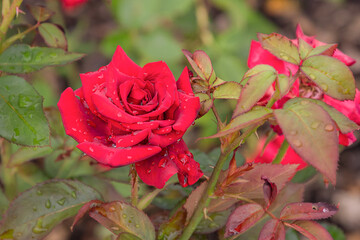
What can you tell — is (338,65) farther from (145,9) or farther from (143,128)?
(145,9)

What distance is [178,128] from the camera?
46 centimetres

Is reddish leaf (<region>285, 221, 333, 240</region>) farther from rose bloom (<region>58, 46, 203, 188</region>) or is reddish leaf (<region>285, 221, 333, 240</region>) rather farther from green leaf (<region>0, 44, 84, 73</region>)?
green leaf (<region>0, 44, 84, 73</region>)

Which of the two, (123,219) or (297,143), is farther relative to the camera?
(123,219)

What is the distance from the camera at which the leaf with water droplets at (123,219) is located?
1.79 feet

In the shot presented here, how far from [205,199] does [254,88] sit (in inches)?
6.6

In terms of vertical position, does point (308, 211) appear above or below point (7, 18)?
below

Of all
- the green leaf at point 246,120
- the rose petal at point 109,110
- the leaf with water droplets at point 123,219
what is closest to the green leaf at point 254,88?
the green leaf at point 246,120

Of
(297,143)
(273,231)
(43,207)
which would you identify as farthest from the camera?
(43,207)

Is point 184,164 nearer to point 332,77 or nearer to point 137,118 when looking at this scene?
point 137,118

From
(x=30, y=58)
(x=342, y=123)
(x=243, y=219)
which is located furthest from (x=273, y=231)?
(x=30, y=58)

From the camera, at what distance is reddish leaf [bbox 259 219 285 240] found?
495 millimetres

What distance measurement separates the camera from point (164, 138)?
0.46 metres

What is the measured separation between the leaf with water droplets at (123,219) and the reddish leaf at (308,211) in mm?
179

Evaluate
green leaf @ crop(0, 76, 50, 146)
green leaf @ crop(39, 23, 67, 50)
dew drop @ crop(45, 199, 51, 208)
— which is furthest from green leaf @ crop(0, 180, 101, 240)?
green leaf @ crop(39, 23, 67, 50)
